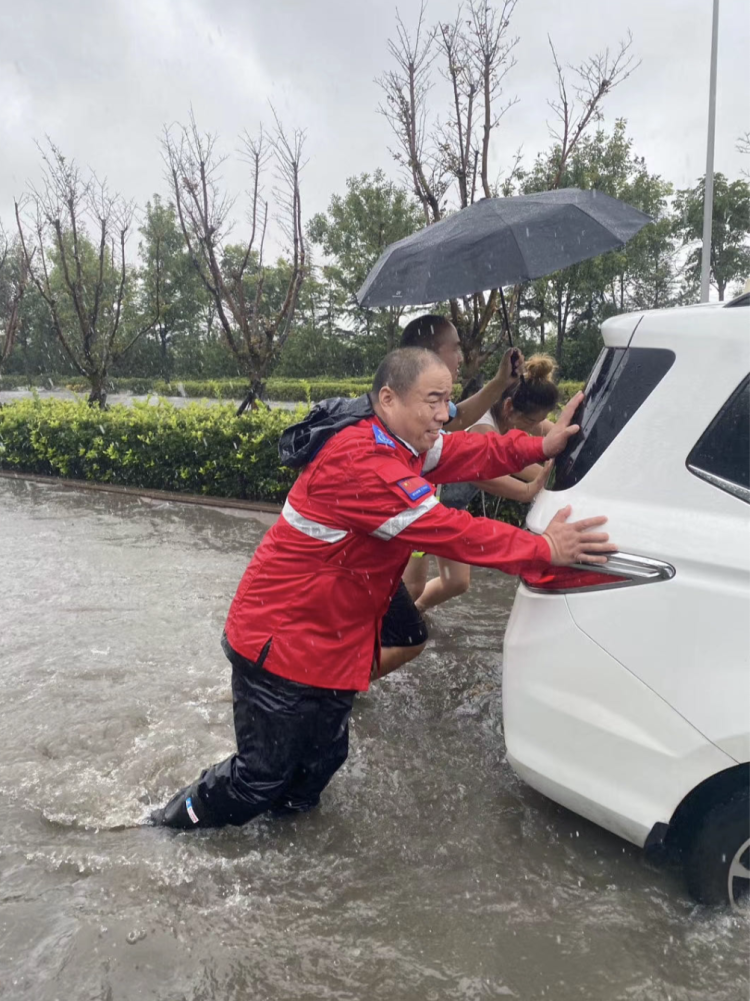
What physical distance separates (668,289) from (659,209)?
3.41 metres

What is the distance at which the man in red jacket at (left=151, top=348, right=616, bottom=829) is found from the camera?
95.6 inches

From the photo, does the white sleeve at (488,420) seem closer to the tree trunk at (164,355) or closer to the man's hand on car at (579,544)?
the man's hand on car at (579,544)

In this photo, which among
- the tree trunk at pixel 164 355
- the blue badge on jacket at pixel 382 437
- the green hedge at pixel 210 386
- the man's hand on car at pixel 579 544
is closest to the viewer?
the man's hand on car at pixel 579 544

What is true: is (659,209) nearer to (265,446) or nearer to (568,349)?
(568,349)

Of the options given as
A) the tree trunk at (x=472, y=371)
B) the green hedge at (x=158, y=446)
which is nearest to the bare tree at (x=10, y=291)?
the green hedge at (x=158, y=446)

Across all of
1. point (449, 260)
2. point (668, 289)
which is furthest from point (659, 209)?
point (449, 260)

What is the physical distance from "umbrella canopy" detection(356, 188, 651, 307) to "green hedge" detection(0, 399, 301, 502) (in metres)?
5.03

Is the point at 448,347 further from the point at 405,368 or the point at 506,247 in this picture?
the point at 405,368

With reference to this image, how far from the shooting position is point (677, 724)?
2.13 metres

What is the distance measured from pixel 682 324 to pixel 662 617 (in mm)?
803

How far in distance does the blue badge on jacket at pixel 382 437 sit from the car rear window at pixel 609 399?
20.8 inches

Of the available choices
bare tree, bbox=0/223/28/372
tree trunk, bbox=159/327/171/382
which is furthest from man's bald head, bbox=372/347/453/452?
tree trunk, bbox=159/327/171/382

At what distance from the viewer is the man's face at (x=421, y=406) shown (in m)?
2.59

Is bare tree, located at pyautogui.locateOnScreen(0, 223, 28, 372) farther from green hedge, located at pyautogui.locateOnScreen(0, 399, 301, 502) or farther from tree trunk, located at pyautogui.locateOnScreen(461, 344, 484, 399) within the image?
tree trunk, located at pyautogui.locateOnScreen(461, 344, 484, 399)
